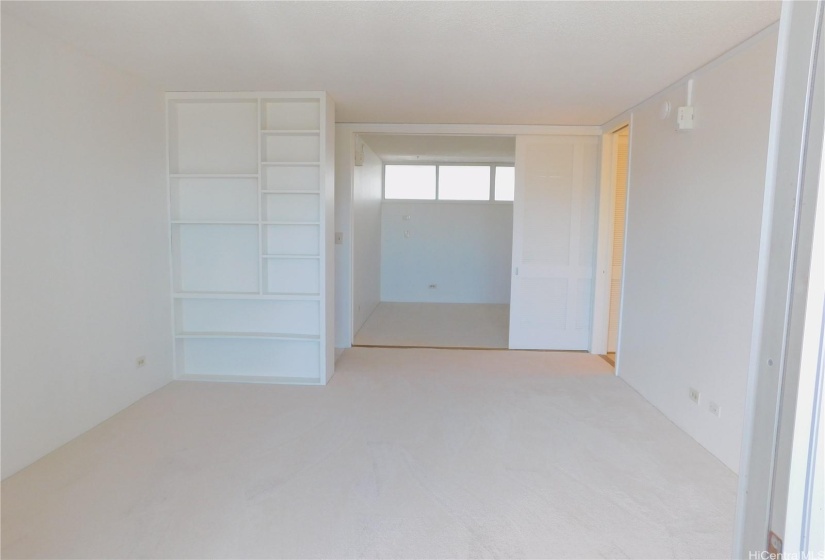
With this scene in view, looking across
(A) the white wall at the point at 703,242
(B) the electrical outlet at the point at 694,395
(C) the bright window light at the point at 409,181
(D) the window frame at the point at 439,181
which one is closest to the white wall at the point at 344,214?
(A) the white wall at the point at 703,242

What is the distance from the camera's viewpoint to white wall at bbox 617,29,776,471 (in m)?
2.67

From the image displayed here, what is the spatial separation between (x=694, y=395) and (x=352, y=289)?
342 centimetres

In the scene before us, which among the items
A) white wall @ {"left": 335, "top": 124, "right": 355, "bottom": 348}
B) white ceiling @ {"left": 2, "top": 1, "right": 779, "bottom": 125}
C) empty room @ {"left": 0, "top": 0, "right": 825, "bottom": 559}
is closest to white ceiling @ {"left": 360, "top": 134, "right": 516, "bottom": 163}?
white wall @ {"left": 335, "top": 124, "right": 355, "bottom": 348}

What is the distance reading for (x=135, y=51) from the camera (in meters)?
3.05

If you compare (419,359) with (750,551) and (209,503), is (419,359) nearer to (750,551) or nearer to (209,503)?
(209,503)

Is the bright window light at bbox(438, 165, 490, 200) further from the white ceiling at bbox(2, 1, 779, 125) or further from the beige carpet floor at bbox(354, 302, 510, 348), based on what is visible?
the white ceiling at bbox(2, 1, 779, 125)

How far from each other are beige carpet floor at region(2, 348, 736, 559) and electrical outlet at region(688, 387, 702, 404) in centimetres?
26

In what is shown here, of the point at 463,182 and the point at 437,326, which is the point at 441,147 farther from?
the point at 437,326

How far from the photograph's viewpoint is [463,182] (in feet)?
28.1

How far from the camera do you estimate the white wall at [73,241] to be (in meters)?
2.59

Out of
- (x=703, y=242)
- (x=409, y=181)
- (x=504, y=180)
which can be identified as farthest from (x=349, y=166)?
(x=504, y=180)

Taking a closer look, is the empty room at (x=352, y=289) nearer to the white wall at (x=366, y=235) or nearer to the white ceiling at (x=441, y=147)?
the white wall at (x=366, y=235)

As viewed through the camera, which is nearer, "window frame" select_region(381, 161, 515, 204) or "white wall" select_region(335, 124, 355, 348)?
"white wall" select_region(335, 124, 355, 348)

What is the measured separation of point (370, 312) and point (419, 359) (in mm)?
2533
